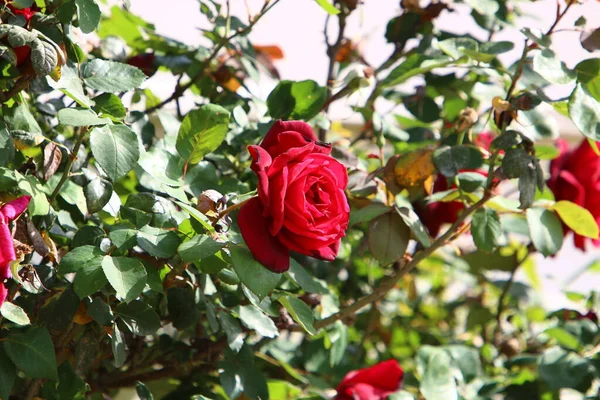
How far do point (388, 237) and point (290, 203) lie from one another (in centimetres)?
24

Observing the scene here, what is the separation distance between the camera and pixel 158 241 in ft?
2.10

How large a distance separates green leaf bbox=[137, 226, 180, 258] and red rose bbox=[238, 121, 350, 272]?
7cm

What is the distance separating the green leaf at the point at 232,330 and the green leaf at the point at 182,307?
3 cm

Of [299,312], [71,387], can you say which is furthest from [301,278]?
[71,387]

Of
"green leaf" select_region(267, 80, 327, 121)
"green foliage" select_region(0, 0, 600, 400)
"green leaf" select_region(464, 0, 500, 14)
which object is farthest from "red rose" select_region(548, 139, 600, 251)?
"green leaf" select_region(267, 80, 327, 121)

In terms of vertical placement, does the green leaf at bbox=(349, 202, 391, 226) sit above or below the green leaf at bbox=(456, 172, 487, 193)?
below

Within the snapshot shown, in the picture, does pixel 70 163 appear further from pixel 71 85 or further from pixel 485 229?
pixel 485 229

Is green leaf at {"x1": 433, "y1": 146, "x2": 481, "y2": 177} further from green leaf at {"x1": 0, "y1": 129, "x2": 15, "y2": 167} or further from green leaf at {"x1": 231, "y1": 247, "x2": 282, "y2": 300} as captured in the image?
green leaf at {"x1": 0, "y1": 129, "x2": 15, "y2": 167}

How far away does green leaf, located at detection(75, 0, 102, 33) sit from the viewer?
2.16 ft

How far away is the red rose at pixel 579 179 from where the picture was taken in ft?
3.25

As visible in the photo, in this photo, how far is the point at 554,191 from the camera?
102 centimetres

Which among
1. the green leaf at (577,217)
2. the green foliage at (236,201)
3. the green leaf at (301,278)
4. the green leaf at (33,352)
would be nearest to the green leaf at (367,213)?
the green foliage at (236,201)

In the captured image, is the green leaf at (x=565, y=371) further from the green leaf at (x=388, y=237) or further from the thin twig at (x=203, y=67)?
the thin twig at (x=203, y=67)

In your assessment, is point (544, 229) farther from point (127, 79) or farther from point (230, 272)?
point (127, 79)
